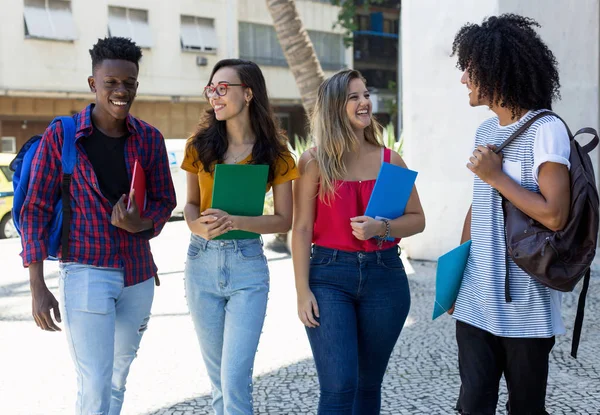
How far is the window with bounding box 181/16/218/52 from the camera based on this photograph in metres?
28.6

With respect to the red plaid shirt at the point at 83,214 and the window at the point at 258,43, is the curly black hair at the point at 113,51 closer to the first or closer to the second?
the red plaid shirt at the point at 83,214

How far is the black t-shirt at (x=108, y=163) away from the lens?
3355 millimetres

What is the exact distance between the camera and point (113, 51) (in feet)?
11.0

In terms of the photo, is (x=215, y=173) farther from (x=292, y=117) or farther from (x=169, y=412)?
(x=292, y=117)

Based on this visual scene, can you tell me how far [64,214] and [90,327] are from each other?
0.48 meters

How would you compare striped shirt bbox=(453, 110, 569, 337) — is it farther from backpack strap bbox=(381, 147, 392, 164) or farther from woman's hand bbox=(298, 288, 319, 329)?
A: woman's hand bbox=(298, 288, 319, 329)

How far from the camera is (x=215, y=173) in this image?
326 centimetres

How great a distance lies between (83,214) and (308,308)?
1.03 meters

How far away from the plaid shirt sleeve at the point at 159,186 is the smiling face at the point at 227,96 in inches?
11.7

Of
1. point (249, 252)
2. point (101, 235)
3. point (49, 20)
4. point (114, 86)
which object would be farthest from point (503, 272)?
point (49, 20)

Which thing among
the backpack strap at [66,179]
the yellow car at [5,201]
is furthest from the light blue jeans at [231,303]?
the yellow car at [5,201]

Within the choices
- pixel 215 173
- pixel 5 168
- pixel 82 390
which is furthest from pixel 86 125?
pixel 5 168

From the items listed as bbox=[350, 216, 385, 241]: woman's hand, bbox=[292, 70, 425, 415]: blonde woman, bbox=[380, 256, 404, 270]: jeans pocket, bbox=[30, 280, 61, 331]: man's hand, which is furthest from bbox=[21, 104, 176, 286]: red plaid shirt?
Answer: bbox=[380, 256, 404, 270]: jeans pocket

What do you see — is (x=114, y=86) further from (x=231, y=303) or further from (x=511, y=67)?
(x=511, y=67)
